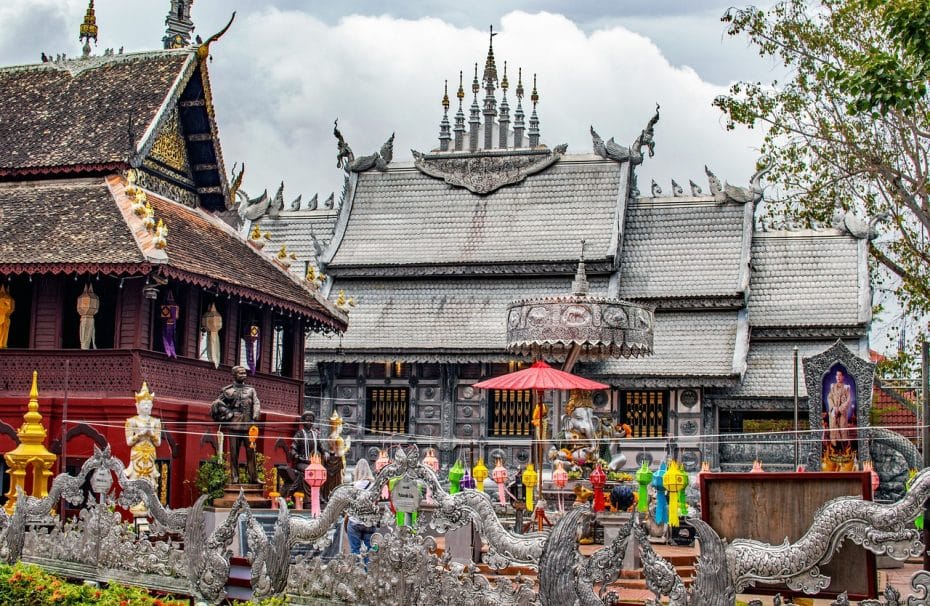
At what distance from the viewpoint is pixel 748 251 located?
3256 cm

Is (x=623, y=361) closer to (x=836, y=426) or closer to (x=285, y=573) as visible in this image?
(x=836, y=426)

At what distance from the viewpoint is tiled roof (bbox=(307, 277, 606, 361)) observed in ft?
102

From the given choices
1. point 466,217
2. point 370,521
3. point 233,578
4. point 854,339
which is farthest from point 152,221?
point 854,339

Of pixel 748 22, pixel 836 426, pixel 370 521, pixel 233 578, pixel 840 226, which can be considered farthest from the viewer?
pixel 840 226

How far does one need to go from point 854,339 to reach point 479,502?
908 inches

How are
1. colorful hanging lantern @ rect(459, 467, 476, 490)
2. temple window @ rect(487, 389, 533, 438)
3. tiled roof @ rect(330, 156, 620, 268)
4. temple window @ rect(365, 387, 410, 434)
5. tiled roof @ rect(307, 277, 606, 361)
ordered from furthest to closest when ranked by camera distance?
tiled roof @ rect(330, 156, 620, 268)
temple window @ rect(365, 387, 410, 434)
tiled roof @ rect(307, 277, 606, 361)
temple window @ rect(487, 389, 533, 438)
colorful hanging lantern @ rect(459, 467, 476, 490)

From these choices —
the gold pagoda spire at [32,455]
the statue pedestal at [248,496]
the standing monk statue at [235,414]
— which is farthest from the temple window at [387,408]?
the gold pagoda spire at [32,455]

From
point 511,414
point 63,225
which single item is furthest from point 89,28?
point 511,414

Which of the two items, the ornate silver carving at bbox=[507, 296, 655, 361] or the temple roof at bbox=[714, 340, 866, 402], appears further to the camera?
the temple roof at bbox=[714, 340, 866, 402]

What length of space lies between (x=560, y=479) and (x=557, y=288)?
583 inches

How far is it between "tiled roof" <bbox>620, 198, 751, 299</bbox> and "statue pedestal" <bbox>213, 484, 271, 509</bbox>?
45.1ft

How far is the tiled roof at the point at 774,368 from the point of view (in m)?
29.7

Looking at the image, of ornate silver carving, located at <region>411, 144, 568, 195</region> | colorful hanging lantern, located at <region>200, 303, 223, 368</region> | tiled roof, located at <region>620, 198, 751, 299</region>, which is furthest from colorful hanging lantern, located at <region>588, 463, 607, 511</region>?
ornate silver carving, located at <region>411, 144, 568, 195</region>

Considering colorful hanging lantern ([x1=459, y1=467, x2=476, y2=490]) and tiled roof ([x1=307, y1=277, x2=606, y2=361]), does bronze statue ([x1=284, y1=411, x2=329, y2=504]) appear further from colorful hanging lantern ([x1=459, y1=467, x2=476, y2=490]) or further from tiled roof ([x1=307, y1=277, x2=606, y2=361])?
tiled roof ([x1=307, y1=277, x2=606, y2=361])
